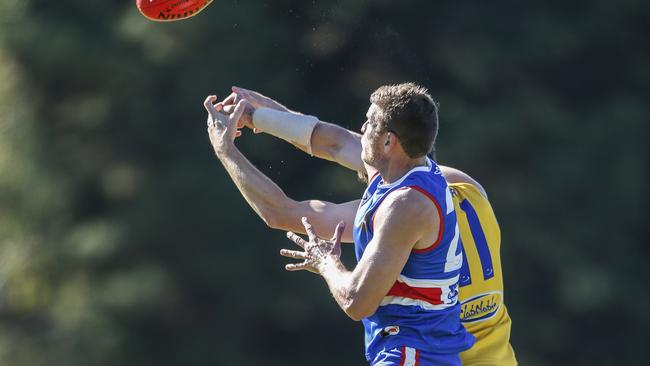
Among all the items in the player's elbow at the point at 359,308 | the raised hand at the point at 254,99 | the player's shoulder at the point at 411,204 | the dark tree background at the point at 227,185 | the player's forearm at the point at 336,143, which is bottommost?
the player's elbow at the point at 359,308

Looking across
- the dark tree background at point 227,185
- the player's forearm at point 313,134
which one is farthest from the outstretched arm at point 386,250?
the dark tree background at point 227,185

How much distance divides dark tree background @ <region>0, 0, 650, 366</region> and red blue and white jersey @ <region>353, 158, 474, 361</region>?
25.9 ft

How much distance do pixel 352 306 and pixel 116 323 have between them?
849cm

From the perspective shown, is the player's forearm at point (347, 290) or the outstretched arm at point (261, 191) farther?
the outstretched arm at point (261, 191)

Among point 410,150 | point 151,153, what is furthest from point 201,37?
point 410,150

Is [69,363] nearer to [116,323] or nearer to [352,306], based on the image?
[116,323]

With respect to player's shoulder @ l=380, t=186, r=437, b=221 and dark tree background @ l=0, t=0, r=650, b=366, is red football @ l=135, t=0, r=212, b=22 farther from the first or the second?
dark tree background @ l=0, t=0, r=650, b=366

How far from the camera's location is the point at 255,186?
17.2 ft

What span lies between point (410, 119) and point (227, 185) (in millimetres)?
8156

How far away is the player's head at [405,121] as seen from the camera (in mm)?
4453

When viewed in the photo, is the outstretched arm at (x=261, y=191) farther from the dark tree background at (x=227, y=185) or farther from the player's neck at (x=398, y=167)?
the dark tree background at (x=227, y=185)

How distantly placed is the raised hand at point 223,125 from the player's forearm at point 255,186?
3 centimetres

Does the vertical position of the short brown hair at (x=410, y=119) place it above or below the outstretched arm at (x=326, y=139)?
below

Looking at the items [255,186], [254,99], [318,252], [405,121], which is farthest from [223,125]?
[405,121]
